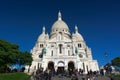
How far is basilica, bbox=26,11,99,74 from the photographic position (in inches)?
2527

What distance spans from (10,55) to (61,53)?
94.0 ft

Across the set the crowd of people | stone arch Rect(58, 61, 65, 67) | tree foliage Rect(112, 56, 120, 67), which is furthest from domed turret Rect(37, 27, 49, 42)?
the crowd of people

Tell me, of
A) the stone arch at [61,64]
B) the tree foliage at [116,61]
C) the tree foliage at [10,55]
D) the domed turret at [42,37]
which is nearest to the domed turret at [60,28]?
the domed turret at [42,37]

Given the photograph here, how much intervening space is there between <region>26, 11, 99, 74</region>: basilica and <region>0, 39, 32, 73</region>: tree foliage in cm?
1224

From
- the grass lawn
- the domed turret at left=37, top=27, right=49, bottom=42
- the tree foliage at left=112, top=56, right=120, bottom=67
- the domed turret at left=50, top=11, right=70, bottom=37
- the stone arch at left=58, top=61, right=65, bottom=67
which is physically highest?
the domed turret at left=50, top=11, right=70, bottom=37

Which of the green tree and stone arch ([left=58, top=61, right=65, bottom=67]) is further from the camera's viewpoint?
the green tree

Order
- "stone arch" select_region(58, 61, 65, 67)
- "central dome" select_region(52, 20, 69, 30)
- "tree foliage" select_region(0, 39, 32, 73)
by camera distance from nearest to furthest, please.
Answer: "tree foliage" select_region(0, 39, 32, 73), "stone arch" select_region(58, 61, 65, 67), "central dome" select_region(52, 20, 69, 30)

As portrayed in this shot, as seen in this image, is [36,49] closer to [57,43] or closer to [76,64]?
[57,43]

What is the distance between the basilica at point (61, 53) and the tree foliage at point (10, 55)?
12.2 meters

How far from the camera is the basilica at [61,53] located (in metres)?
64.2

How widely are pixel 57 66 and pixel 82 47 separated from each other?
2401cm

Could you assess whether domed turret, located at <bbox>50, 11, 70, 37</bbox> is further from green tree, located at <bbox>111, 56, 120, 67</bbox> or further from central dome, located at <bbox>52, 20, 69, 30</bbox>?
green tree, located at <bbox>111, 56, 120, 67</bbox>

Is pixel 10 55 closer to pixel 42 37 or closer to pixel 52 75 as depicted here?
pixel 52 75

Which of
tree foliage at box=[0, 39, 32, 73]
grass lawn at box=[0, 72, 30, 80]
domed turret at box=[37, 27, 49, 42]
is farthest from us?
domed turret at box=[37, 27, 49, 42]
